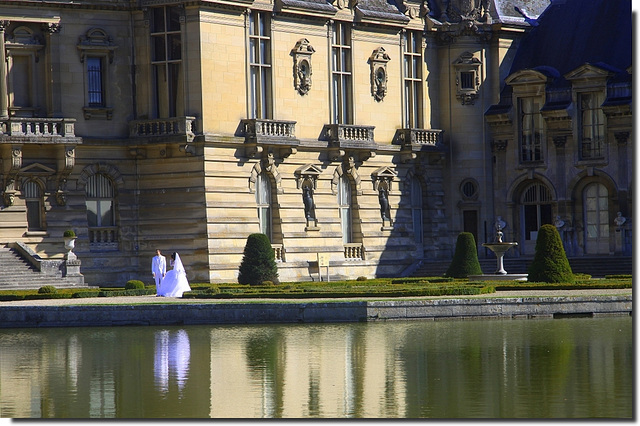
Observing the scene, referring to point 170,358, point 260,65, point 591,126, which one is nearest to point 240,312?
point 170,358

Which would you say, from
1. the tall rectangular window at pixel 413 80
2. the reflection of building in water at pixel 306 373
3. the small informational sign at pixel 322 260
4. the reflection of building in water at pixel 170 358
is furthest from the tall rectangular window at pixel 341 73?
the reflection of building in water at pixel 170 358

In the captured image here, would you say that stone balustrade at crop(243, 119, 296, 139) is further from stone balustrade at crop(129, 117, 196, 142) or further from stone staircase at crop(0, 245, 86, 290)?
stone staircase at crop(0, 245, 86, 290)

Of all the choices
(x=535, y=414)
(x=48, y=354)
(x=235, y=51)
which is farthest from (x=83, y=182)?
(x=535, y=414)

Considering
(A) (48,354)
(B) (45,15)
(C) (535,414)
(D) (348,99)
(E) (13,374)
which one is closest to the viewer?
(C) (535,414)

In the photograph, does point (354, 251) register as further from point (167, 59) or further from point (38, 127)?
point (38, 127)

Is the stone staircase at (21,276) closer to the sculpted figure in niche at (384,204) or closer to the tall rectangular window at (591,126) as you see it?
the sculpted figure in niche at (384,204)

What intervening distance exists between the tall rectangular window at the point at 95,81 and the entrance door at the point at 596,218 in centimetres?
2043

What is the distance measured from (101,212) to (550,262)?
16.6 metres

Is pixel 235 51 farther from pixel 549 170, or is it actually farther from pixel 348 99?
pixel 549 170

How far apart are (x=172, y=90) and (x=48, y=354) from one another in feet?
78.9

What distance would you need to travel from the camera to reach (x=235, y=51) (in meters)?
54.3

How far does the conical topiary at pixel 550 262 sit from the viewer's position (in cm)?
4584

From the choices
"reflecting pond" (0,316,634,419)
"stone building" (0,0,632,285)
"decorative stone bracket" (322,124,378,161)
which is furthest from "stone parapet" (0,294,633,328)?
"decorative stone bracket" (322,124,378,161)

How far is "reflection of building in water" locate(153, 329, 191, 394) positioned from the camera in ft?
86.0
